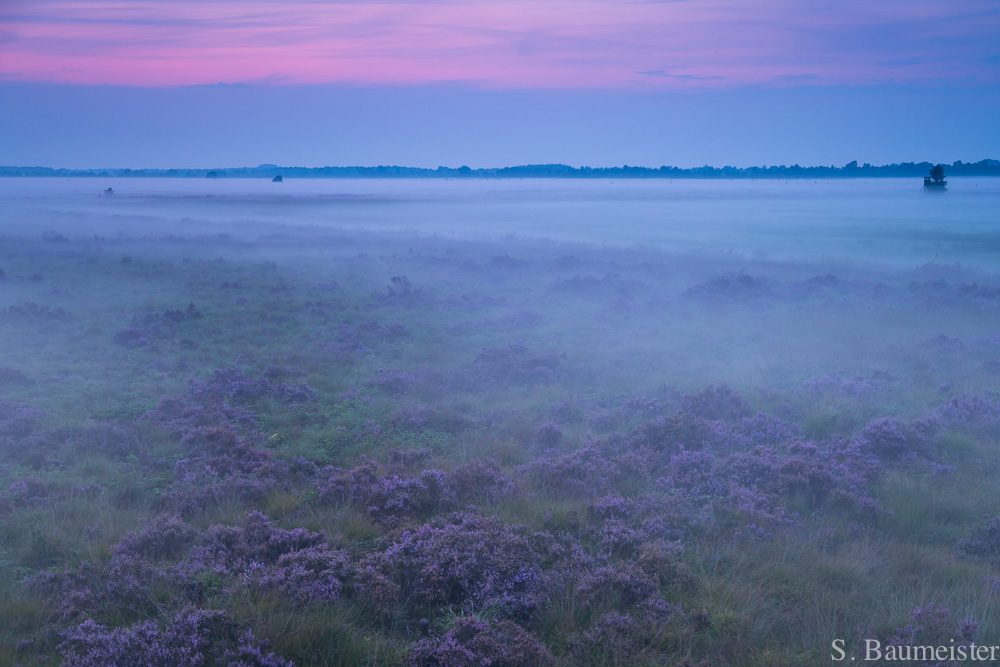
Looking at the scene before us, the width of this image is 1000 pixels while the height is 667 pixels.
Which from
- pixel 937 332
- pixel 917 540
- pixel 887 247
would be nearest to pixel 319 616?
pixel 917 540

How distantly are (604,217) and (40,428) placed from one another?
81.1 meters

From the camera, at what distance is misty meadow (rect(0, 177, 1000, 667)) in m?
5.34

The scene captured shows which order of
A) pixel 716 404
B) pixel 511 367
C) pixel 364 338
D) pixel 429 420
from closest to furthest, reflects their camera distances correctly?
1. pixel 429 420
2. pixel 716 404
3. pixel 511 367
4. pixel 364 338

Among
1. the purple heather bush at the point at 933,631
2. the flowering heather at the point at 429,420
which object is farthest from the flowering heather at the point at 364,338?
the purple heather bush at the point at 933,631

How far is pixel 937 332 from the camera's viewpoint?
1873 centimetres

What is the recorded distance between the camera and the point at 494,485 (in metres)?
8.22

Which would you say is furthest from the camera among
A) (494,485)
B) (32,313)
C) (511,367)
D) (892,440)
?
(32,313)

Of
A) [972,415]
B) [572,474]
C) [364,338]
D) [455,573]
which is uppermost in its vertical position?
[364,338]

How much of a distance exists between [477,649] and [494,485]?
11.0 feet

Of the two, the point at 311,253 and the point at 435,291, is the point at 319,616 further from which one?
the point at 311,253

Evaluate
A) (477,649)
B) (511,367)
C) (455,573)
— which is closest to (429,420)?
(511,367)

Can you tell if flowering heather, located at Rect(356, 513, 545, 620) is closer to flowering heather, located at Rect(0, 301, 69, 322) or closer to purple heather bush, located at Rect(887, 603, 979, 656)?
purple heather bush, located at Rect(887, 603, 979, 656)

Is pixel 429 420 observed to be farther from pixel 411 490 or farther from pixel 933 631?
pixel 933 631

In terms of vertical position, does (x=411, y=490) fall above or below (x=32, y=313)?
below
